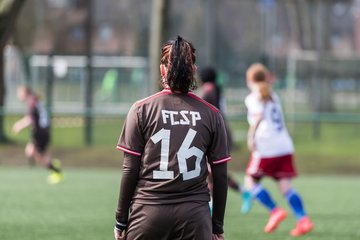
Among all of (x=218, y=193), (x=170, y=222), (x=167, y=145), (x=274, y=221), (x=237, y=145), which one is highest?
(x=167, y=145)

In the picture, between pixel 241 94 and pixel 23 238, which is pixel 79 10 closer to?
pixel 241 94

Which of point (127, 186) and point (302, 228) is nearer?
point (127, 186)

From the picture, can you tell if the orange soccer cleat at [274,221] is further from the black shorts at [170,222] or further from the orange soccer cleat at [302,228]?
the black shorts at [170,222]

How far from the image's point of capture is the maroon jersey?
16.4 ft

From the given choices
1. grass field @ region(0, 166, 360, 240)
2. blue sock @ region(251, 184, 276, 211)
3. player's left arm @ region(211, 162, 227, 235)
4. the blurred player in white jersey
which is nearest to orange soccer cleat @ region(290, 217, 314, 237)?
grass field @ region(0, 166, 360, 240)

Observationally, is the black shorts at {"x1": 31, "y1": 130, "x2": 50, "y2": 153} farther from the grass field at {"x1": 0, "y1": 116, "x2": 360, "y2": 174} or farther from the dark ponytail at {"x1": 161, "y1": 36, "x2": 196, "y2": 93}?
the dark ponytail at {"x1": 161, "y1": 36, "x2": 196, "y2": 93}

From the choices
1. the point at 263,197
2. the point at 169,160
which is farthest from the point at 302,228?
the point at 169,160

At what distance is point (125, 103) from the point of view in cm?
2667

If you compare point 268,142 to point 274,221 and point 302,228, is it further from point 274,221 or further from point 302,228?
point 302,228

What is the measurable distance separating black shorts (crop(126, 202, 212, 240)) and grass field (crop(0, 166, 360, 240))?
14.8 feet

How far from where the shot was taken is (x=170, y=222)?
496 cm

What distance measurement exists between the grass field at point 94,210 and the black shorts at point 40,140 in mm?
597

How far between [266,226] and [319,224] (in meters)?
0.95

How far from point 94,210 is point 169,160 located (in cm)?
744
